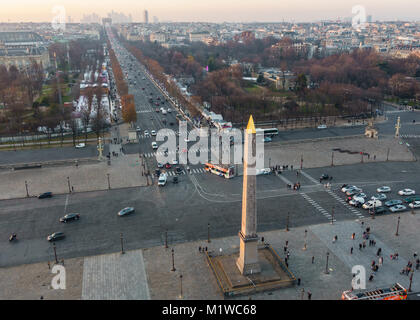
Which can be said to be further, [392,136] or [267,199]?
[392,136]

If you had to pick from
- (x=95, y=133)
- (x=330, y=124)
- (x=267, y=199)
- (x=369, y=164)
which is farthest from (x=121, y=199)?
(x=330, y=124)

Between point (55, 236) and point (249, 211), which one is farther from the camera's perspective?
point (55, 236)

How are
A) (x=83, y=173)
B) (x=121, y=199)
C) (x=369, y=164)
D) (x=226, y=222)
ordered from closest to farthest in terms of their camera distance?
(x=226, y=222) < (x=121, y=199) < (x=83, y=173) < (x=369, y=164)

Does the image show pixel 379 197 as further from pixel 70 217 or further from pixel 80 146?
pixel 80 146

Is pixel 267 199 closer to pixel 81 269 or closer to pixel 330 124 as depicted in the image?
pixel 81 269

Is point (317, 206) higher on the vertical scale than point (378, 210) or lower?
lower

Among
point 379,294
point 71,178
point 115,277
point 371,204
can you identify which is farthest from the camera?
point 71,178

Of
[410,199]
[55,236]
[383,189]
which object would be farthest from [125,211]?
[410,199]
